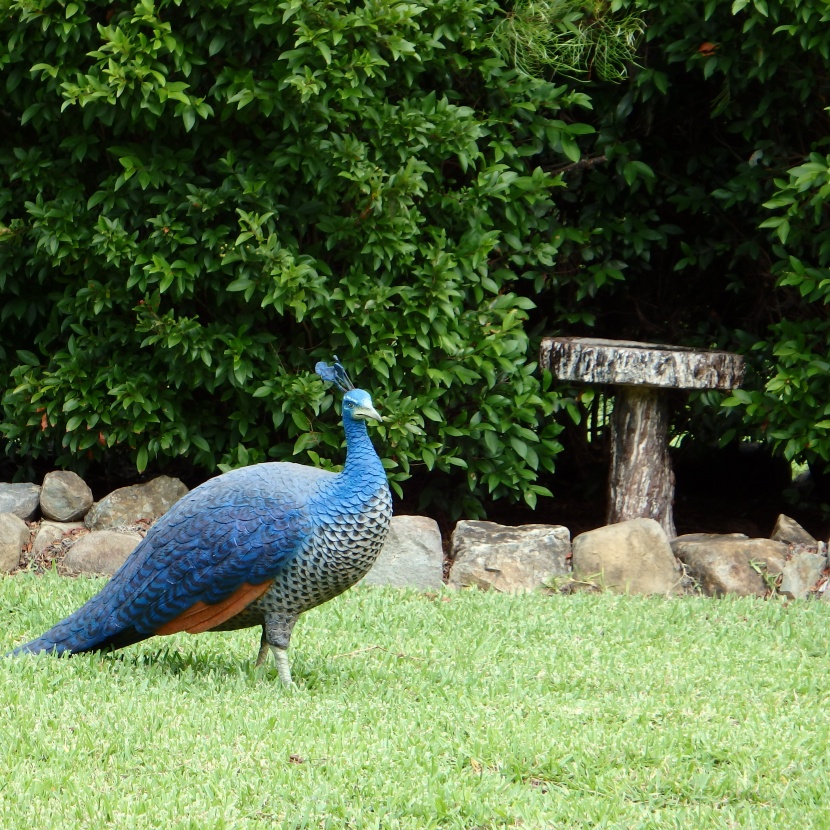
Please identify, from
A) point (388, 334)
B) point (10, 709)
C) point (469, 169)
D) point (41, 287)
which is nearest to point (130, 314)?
point (41, 287)

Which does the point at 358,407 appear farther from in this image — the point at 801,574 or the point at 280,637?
the point at 801,574

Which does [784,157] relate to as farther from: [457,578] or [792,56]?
[457,578]

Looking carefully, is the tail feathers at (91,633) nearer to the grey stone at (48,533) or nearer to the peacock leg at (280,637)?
the peacock leg at (280,637)

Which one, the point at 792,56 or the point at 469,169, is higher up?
the point at 792,56

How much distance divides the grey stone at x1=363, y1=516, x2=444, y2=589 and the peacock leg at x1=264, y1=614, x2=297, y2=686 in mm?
1924

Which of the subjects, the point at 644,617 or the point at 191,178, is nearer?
the point at 644,617

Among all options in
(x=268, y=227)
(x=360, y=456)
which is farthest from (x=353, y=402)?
(x=268, y=227)

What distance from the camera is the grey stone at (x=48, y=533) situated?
637cm

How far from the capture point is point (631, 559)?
243 inches

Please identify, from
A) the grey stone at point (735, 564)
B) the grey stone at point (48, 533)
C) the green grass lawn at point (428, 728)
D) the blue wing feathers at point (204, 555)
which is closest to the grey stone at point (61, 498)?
the grey stone at point (48, 533)

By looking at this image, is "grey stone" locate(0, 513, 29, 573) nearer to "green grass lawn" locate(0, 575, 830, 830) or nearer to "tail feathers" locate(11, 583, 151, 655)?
"green grass lawn" locate(0, 575, 830, 830)

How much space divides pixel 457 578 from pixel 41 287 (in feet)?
9.68

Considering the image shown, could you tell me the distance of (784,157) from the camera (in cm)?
701

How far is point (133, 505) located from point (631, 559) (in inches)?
106
